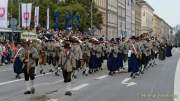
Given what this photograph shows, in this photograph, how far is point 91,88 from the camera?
21828mm

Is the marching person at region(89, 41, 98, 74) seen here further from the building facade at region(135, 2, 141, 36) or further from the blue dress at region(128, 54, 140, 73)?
the building facade at region(135, 2, 141, 36)

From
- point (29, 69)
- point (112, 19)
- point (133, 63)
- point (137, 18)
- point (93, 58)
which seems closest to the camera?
point (29, 69)

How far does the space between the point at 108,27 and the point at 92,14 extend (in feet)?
138

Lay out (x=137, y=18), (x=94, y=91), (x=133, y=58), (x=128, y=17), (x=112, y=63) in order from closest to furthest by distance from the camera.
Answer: (x=94, y=91) < (x=133, y=58) < (x=112, y=63) < (x=128, y=17) < (x=137, y=18)

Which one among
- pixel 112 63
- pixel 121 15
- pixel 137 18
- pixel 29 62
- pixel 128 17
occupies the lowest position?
pixel 112 63

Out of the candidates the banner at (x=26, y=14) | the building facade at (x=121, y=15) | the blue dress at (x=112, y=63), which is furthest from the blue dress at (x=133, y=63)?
the building facade at (x=121, y=15)

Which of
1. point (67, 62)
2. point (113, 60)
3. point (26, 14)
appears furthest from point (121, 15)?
point (67, 62)

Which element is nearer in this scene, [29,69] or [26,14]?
[29,69]

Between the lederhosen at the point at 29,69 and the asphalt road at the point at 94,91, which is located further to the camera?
the lederhosen at the point at 29,69

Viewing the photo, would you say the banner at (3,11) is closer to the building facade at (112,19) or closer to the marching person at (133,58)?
the marching person at (133,58)

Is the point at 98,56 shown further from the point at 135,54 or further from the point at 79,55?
the point at 79,55

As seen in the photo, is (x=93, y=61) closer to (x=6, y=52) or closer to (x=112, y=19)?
(x=6, y=52)

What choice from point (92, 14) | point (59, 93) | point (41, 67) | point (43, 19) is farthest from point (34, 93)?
point (92, 14)

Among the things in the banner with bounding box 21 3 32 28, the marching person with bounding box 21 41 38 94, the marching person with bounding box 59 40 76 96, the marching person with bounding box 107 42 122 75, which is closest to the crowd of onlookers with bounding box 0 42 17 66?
the banner with bounding box 21 3 32 28
